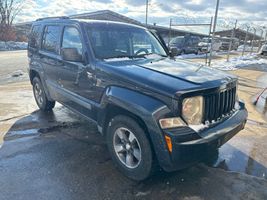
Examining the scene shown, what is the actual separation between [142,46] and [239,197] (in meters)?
2.79

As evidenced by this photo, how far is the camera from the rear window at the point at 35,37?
212 inches

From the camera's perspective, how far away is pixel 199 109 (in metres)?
2.81

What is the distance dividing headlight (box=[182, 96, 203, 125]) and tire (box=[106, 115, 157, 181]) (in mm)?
538

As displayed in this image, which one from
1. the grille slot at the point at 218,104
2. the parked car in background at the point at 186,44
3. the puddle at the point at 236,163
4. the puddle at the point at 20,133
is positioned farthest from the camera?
the parked car in background at the point at 186,44

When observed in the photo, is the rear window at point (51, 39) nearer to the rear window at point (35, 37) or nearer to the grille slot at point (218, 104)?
the rear window at point (35, 37)

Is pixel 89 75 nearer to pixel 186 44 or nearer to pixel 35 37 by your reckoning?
pixel 35 37

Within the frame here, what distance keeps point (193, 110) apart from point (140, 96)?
2.04 ft

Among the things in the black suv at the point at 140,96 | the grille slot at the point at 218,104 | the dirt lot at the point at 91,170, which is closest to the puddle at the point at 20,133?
the dirt lot at the point at 91,170

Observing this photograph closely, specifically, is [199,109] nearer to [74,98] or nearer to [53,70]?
[74,98]

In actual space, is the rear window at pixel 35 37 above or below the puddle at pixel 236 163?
above

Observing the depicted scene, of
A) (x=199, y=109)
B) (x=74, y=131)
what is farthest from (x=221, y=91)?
(x=74, y=131)

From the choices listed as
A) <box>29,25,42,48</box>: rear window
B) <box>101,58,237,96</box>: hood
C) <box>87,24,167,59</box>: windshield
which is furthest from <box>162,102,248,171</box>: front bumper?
<box>29,25,42,48</box>: rear window

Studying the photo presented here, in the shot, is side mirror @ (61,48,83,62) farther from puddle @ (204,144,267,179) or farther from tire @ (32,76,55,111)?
puddle @ (204,144,267,179)

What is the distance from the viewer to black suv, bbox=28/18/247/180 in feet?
8.76
